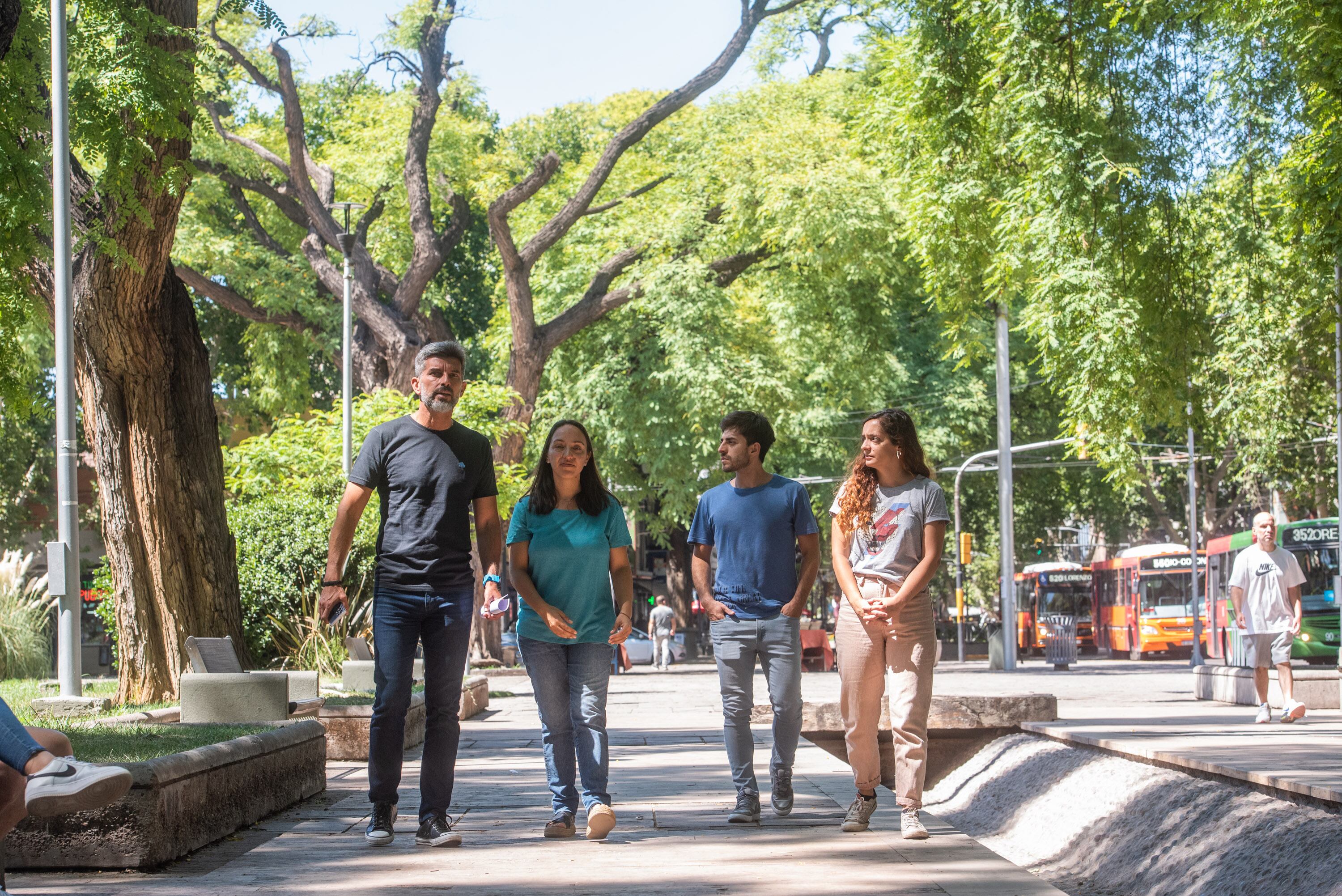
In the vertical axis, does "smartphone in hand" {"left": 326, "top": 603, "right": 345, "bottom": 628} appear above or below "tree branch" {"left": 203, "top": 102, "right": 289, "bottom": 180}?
below

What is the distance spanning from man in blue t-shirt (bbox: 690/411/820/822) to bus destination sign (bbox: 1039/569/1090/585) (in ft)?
147

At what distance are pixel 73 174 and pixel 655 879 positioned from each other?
10.0 meters

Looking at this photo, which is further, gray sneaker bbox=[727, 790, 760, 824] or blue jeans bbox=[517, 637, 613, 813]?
gray sneaker bbox=[727, 790, 760, 824]

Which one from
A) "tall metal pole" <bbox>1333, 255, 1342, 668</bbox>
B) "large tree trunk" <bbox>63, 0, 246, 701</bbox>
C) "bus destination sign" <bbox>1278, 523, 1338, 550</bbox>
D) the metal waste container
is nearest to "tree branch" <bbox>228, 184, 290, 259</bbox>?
the metal waste container

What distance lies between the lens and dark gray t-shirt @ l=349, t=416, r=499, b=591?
625 cm

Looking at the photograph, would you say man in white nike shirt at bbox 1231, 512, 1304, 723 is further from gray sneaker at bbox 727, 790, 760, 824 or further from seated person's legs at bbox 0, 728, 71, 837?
seated person's legs at bbox 0, 728, 71, 837

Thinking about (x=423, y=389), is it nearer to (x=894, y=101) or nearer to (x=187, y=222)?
Result: (x=894, y=101)

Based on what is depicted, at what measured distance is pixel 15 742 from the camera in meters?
4.07

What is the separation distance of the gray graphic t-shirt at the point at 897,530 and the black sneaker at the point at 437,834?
6.76 feet

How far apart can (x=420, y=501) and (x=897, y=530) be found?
2067 mm

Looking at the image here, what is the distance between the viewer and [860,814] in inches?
265

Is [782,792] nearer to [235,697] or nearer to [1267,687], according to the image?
[235,697]

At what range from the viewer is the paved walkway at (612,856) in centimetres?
516

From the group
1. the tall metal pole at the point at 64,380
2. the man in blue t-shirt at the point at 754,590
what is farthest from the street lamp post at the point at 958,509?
the man in blue t-shirt at the point at 754,590
